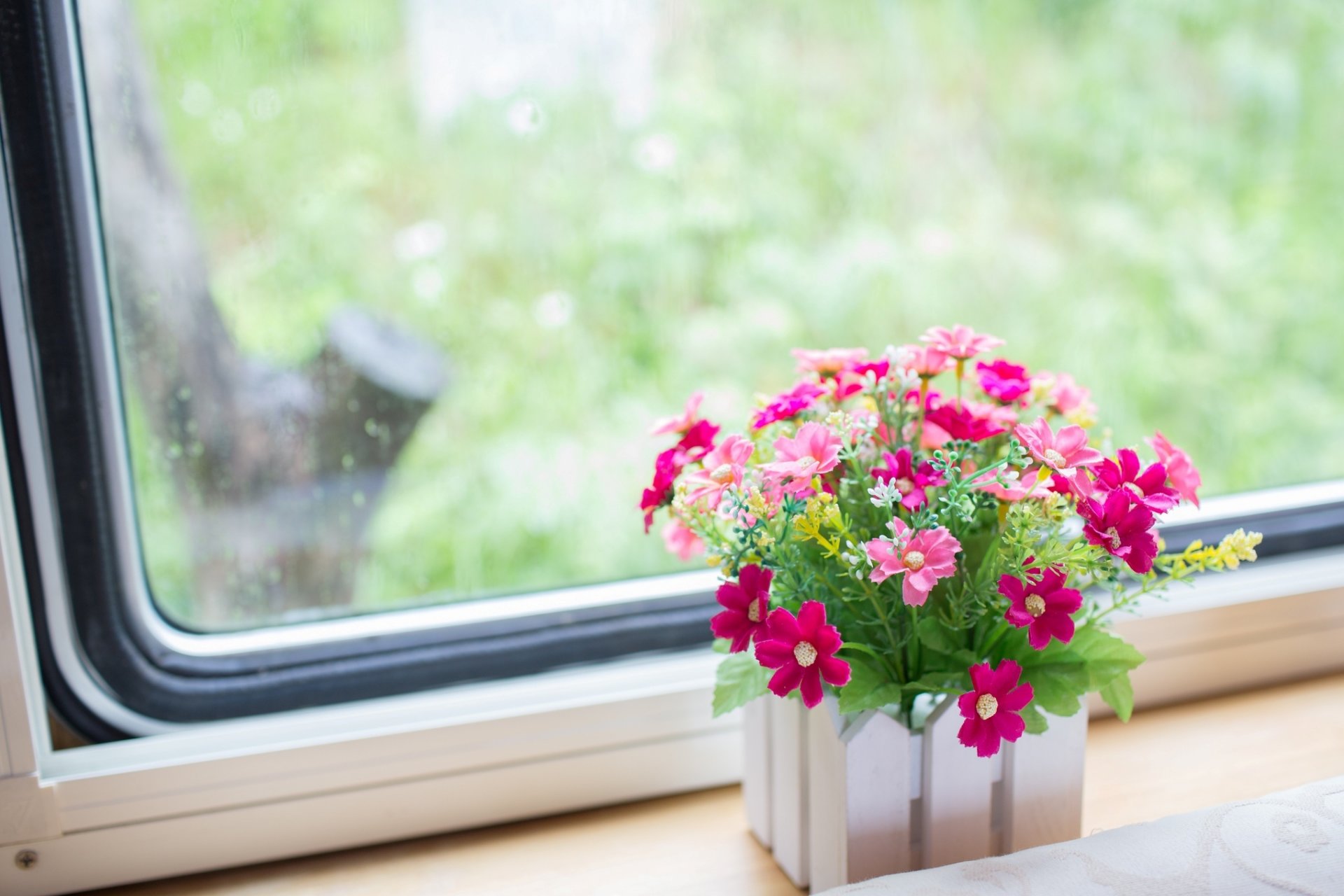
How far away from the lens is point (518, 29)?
0.90m

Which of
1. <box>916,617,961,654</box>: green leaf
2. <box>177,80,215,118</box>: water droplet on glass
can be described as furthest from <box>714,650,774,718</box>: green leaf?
<box>177,80,215,118</box>: water droplet on glass

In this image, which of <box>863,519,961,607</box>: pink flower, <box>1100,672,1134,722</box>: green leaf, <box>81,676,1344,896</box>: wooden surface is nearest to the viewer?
<box>863,519,961,607</box>: pink flower

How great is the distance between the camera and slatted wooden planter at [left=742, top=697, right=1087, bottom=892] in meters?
0.66

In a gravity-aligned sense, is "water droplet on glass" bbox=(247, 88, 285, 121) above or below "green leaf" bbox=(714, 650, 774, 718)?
above

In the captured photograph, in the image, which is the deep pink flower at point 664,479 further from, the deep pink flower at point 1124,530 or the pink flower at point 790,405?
the deep pink flower at point 1124,530

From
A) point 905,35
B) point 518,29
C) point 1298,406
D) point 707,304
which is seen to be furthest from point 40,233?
point 1298,406

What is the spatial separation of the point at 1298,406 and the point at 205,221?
51.7 inches

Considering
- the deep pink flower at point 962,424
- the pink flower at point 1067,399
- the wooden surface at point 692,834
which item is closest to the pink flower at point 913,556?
the deep pink flower at point 962,424

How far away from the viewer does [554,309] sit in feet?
3.17

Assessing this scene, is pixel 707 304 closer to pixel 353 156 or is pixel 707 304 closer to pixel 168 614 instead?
pixel 353 156

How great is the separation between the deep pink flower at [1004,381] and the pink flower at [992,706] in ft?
0.60

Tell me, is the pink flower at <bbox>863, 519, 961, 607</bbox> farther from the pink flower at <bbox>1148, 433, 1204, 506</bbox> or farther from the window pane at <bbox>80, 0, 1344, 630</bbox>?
the window pane at <bbox>80, 0, 1344, 630</bbox>

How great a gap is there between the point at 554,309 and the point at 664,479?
371 millimetres

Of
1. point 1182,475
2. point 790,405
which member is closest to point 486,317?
point 790,405
